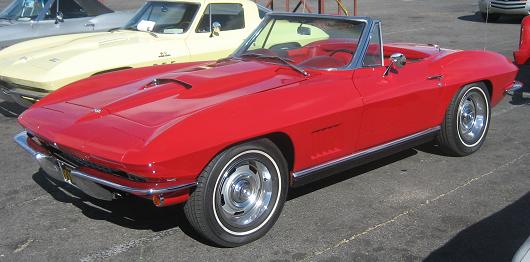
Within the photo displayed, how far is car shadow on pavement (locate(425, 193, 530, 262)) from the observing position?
3254 millimetres

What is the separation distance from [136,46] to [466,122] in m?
3.60

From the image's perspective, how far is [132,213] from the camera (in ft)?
12.9

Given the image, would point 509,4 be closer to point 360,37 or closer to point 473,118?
point 473,118

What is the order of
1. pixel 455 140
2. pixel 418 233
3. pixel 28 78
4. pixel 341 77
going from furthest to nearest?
1. pixel 28 78
2. pixel 455 140
3. pixel 341 77
4. pixel 418 233

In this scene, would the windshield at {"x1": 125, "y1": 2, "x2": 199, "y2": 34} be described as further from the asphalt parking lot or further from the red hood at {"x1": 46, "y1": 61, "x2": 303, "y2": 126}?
the red hood at {"x1": 46, "y1": 61, "x2": 303, "y2": 126}

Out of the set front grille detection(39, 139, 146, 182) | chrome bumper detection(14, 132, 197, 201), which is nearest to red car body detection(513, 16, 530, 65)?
chrome bumper detection(14, 132, 197, 201)

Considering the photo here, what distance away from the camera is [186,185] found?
3020 millimetres

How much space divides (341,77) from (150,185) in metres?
1.66

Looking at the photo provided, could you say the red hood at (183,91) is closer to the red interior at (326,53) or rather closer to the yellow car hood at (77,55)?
the red interior at (326,53)

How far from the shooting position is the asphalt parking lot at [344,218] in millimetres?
3318

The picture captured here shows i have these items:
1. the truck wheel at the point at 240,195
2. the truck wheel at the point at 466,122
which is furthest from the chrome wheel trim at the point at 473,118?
the truck wheel at the point at 240,195

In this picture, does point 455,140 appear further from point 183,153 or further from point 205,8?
point 205,8

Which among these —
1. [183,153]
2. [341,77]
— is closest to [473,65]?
[341,77]

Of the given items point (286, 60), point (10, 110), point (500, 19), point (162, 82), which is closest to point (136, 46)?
point (10, 110)
